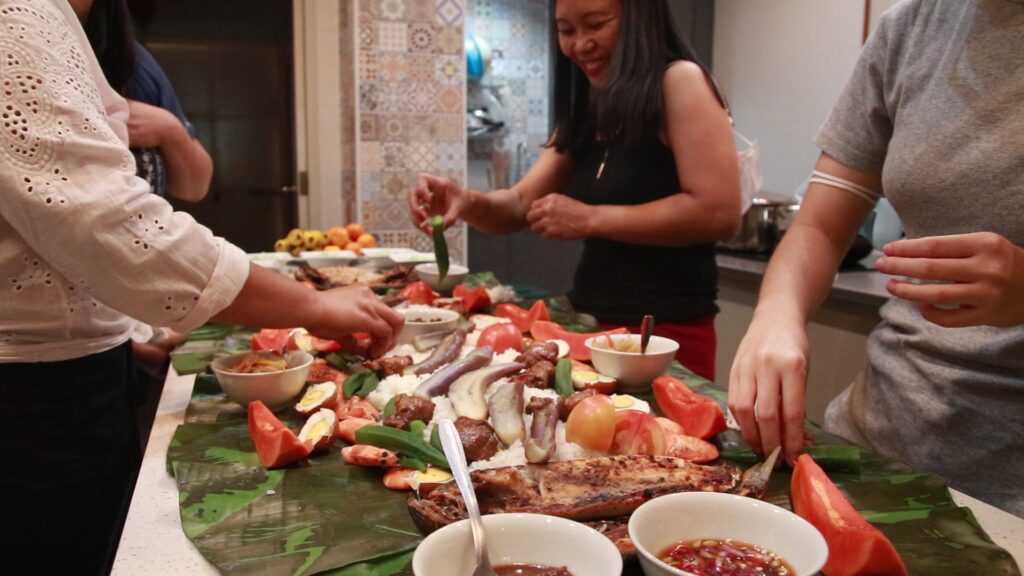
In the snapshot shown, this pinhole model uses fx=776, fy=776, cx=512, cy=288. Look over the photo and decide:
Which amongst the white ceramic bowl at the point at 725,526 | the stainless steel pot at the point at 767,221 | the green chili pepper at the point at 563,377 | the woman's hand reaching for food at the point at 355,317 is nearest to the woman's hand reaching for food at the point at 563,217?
the green chili pepper at the point at 563,377

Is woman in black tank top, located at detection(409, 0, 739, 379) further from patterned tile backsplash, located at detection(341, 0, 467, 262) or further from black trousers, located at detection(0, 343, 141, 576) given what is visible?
patterned tile backsplash, located at detection(341, 0, 467, 262)

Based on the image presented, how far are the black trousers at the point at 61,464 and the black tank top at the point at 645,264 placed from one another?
1.28 metres

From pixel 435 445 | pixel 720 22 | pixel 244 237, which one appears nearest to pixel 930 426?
pixel 435 445

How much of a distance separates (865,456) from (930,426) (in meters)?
0.23

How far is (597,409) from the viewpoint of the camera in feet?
3.76

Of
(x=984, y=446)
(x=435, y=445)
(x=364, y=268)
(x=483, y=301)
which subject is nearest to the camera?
(x=435, y=445)

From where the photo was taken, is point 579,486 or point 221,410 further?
point 221,410

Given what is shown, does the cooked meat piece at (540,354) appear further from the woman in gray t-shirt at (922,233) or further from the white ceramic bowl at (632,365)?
the woman in gray t-shirt at (922,233)

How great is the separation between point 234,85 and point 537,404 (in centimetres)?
518

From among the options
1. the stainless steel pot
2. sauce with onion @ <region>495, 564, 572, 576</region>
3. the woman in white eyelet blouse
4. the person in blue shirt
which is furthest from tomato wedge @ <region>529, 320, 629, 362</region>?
the stainless steel pot

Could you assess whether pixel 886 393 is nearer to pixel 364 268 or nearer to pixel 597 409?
pixel 597 409

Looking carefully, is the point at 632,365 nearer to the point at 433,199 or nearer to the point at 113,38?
the point at 433,199

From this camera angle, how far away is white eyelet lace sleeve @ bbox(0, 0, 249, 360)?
3.05 ft

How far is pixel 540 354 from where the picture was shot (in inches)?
60.6
